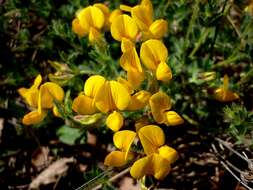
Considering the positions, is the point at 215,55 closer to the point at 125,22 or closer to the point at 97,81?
the point at 125,22

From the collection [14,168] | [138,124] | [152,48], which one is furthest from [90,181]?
[14,168]

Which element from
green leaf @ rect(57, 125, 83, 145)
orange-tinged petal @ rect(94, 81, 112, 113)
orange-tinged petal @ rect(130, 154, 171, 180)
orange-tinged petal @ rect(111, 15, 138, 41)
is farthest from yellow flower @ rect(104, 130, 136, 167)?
green leaf @ rect(57, 125, 83, 145)

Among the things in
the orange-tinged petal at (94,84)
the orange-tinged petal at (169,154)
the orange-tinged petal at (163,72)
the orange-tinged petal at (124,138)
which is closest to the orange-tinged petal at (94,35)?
the orange-tinged petal at (94,84)

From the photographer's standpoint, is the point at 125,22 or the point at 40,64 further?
the point at 40,64

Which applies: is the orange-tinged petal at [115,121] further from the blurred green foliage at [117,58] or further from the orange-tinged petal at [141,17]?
the orange-tinged petal at [141,17]

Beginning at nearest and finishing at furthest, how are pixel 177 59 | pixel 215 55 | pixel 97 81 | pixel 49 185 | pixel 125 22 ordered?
pixel 97 81, pixel 125 22, pixel 177 59, pixel 49 185, pixel 215 55

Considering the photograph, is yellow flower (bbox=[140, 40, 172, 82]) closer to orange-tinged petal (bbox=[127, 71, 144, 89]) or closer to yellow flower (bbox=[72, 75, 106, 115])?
orange-tinged petal (bbox=[127, 71, 144, 89])

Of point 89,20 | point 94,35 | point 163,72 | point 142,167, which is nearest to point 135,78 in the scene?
point 163,72

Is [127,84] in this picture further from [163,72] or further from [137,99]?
[163,72]
